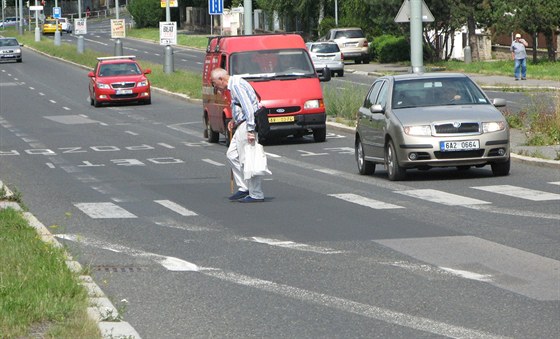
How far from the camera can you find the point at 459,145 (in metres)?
19.2

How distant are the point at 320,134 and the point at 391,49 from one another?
39.5m

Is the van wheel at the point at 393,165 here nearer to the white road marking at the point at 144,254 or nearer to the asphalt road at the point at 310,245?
the asphalt road at the point at 310,245

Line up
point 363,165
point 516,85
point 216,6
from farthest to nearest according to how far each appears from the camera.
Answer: point 216,6, point 516,85, point 363,165

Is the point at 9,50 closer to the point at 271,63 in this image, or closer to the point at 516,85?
the point at 516,85

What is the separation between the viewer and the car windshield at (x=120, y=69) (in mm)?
48406

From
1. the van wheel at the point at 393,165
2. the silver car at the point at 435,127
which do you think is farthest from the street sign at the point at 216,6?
the van wheel at the point at 393,165

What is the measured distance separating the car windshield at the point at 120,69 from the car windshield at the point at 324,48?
14184 mm

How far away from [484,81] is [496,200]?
33.2 metres

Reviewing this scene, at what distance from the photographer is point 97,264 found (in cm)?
1170

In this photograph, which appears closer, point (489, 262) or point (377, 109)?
point (489, 262)

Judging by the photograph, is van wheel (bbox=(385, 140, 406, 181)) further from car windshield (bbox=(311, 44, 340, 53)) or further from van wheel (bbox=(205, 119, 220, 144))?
car windshield (bbox=(311, 44, 340, 53))

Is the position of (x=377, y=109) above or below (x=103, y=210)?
above

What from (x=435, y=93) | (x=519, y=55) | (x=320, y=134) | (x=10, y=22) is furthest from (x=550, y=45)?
(x=10, y=22)

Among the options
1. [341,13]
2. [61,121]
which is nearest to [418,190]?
[61,121]
